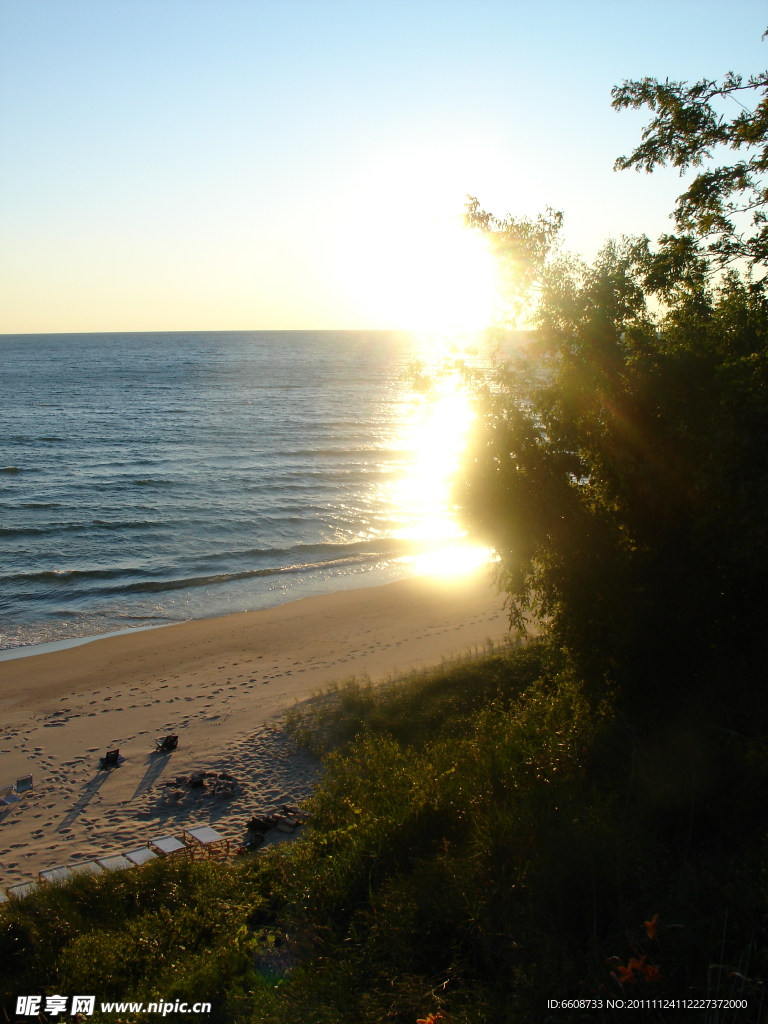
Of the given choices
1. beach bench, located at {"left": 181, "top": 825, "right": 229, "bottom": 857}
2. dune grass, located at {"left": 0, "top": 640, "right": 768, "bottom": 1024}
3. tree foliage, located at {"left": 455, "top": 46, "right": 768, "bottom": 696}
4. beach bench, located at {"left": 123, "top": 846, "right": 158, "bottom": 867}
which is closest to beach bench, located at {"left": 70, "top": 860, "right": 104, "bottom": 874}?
beach bench, located at {"left": 123, "top": 846, "right": 158, "bottom": 867}

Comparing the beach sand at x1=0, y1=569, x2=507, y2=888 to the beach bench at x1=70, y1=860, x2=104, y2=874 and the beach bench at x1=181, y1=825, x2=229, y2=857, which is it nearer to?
the beach bench at x1=181, y1=825, x2=229, y2=857

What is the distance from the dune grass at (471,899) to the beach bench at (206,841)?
842 millimetres

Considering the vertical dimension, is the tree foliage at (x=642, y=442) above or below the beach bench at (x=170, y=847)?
above

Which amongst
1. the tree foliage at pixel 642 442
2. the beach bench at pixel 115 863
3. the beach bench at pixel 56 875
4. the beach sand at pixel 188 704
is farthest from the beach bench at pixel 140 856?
the tree foliage at pixel 642 442

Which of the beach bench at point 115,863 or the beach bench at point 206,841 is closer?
the beach bench at point 115,863

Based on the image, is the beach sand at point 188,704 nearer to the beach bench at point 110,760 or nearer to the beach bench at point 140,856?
the beach bench at point 110,760

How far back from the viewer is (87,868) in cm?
721

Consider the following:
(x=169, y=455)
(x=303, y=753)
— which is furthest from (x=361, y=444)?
(x=303, y=753)

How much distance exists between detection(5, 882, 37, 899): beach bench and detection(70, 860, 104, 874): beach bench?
0.41 meters

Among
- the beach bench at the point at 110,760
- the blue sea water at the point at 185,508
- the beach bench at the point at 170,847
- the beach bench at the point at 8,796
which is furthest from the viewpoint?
the blue sea water at the point at 185,508

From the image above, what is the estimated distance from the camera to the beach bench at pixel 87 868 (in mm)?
7008

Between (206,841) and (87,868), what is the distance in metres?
1.35

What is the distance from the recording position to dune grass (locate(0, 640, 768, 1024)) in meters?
4.13

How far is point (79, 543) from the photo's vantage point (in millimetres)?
24234
